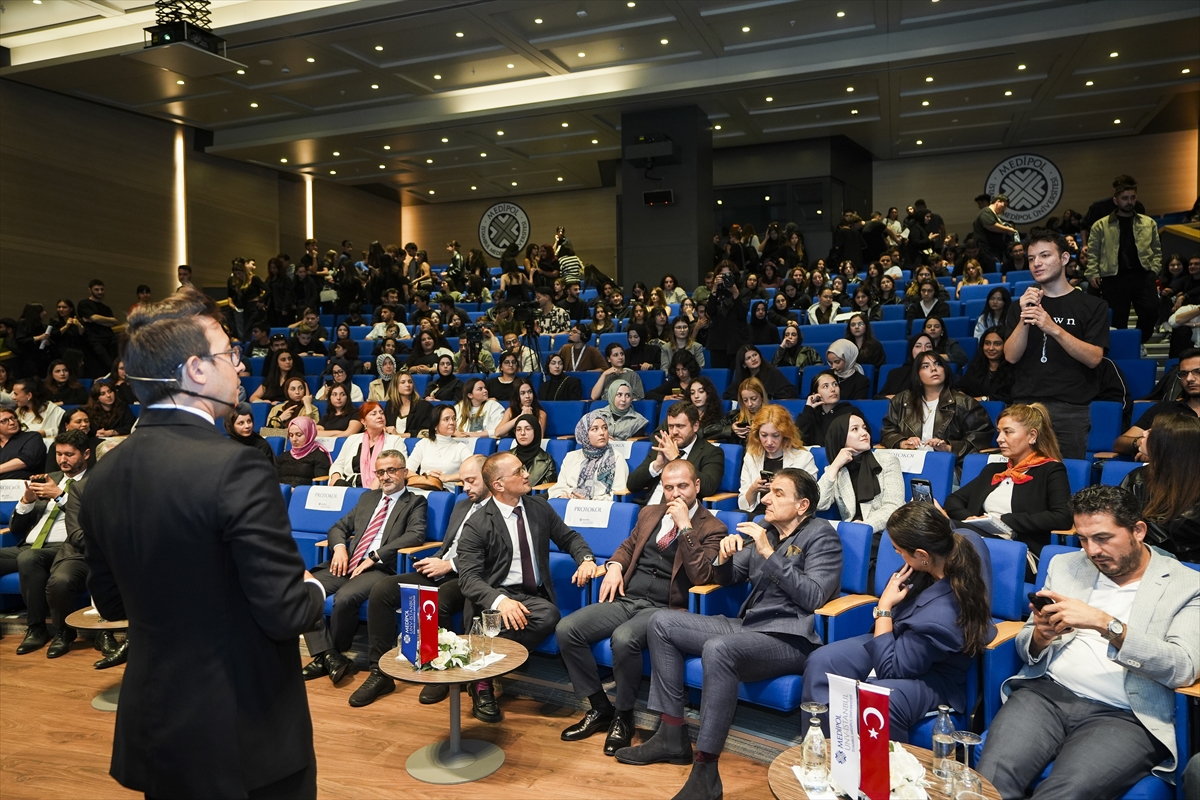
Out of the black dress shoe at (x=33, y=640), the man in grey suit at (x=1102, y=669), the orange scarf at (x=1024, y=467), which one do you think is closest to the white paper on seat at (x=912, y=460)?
the orange scarf at (x=1024, y=467)

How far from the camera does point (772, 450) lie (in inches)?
169

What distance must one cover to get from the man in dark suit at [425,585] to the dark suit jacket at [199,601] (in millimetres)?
2094

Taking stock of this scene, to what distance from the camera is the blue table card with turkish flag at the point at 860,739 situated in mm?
1732

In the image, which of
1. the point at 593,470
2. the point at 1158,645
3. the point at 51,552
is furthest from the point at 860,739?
the point at 51,552

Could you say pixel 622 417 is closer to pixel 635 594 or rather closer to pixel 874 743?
pixel 635 594

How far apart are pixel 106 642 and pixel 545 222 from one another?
14.8 m

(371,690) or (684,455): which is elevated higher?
(684,455)

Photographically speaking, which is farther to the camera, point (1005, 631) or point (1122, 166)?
point (1122, 166)

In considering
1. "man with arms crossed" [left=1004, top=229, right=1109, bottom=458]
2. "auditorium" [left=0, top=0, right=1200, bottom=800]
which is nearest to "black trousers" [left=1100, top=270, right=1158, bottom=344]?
"auditorium" [left=0, top=0, right=1200, bottom=800]

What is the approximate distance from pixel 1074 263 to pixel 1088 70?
395 cm

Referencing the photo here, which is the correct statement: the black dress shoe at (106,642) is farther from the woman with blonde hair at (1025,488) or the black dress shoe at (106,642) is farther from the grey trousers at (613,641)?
the woman with blonde hair at (1025,488)

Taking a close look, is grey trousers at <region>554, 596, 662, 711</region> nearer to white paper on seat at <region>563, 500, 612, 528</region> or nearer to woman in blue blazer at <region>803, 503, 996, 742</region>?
white paper on seat at <region>563, 500, 612, 528</region>

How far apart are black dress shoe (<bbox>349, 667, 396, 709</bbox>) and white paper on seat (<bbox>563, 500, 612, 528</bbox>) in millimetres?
1087

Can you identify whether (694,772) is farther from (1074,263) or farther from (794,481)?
(1074,263)
